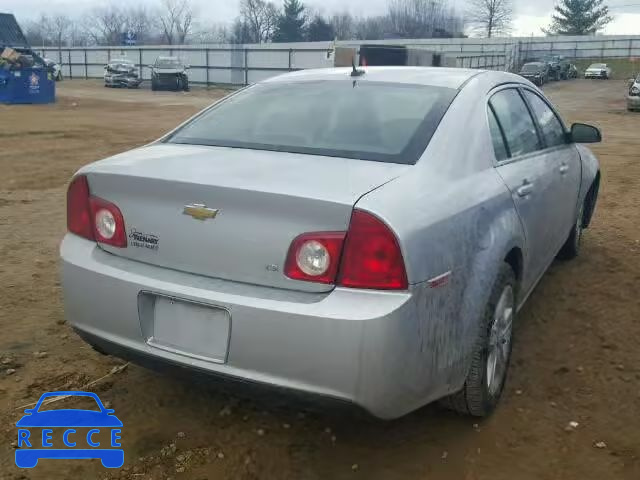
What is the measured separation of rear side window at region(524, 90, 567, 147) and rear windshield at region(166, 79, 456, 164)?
119 cm

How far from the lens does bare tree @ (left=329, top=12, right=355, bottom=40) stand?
9145cm

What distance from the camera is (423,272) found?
7.65 ft

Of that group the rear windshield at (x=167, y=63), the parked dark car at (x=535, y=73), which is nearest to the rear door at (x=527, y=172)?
the rear windshield at (x=167, y=63)

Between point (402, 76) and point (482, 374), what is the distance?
1634 millimetres

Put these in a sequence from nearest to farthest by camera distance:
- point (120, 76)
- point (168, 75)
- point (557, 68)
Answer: point (168, 75)
point (120, 76)
point (557, 68)

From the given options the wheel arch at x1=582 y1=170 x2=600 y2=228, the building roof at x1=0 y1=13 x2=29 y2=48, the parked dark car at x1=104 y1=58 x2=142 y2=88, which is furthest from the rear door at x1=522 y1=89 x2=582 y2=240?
the parked dark car at x1=104 y1=58 x2=142 y2=88

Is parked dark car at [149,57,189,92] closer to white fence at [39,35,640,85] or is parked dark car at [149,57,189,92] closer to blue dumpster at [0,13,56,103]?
white fence at [39,35,640,85]

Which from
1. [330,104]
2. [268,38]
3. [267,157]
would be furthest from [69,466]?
[268,38]

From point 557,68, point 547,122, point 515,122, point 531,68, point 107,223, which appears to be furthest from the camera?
point 557,68

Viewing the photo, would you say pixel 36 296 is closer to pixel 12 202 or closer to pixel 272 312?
pixel 272 312

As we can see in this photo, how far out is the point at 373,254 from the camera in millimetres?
2270

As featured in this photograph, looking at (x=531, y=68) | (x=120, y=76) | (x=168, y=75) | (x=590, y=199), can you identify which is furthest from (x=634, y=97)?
(x=120, y=76)

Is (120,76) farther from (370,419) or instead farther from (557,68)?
(370,419)

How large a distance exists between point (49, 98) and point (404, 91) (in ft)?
81.2
